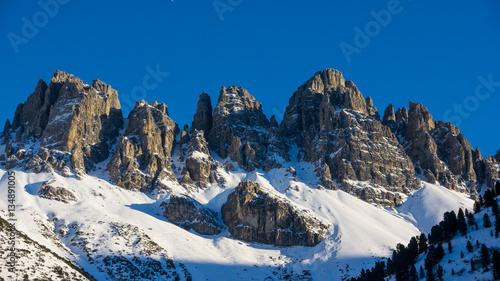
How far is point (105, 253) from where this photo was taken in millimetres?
194500

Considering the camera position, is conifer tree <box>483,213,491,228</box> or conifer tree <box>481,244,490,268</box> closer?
conifer tree <box>481,244,490,268</box>

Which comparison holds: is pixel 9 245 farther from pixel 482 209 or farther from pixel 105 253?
pixel 482 209

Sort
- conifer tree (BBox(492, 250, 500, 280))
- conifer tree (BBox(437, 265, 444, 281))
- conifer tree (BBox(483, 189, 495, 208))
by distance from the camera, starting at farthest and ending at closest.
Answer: conifer tree (BBox(483, 189, 495, 208)), conifer tree (BBox(437, 265, 444, 281)), conifer tree (BBox(492, 250, 500, 280))

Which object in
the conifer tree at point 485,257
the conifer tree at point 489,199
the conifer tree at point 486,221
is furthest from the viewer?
the conifer tree at point 489,199

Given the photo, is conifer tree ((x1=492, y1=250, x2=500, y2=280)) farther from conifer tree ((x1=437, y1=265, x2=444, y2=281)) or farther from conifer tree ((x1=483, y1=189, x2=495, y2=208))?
conifer tree ((x1=483, y1=189, x2=495, y2=208))

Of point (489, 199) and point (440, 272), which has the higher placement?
point (489, 199)

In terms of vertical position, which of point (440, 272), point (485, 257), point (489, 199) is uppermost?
point (489, 199)

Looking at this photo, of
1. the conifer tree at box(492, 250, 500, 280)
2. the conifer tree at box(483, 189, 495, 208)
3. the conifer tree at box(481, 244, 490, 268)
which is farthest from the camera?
the conifer tree at box(483, 189, 495, 208)

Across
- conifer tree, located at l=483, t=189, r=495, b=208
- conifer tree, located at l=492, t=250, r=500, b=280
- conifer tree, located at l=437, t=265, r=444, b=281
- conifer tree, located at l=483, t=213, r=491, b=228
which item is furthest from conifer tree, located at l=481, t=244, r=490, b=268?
conifer tree, located at l=483, t=189, r=495, b=208

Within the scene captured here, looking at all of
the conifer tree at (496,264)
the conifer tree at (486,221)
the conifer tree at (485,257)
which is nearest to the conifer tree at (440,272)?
the conifer tree at (485,257)

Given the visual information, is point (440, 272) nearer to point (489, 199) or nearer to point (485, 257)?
point (485, 257)

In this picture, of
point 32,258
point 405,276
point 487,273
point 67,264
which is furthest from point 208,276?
point 487,273

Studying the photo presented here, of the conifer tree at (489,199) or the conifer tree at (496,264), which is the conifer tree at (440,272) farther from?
the conifer tree at (489,199)

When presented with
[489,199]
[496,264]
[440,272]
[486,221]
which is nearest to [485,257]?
[496,264]
